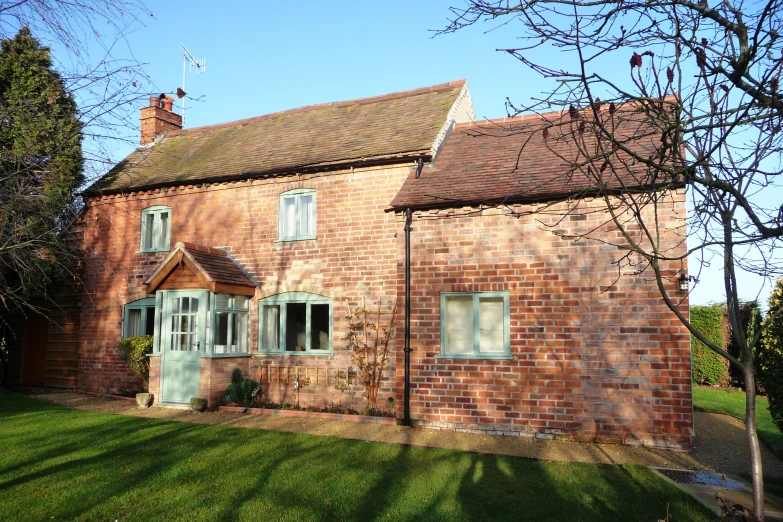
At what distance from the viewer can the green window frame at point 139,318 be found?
48.6 ft

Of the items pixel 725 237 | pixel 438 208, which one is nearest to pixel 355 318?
pixel 438 208

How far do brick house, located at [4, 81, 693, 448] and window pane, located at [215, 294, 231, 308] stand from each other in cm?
4

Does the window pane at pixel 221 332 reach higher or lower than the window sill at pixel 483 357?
higher

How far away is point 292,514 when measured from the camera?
5766mm

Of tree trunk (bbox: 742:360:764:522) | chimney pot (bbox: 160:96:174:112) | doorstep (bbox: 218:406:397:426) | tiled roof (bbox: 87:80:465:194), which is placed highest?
chimney pot (bbox: 160:96:174:112)

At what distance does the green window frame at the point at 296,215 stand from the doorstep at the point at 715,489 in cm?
846

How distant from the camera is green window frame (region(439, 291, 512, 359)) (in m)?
10.6

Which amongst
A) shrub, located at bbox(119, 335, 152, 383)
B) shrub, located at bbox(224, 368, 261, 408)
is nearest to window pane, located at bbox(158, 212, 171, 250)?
shrub, located at bbox(119, 335, 152, 383)

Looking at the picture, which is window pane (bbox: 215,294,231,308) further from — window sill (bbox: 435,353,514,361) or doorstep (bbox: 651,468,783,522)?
doorstep (bbox: 651,468,783,522)

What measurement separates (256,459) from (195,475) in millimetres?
1021

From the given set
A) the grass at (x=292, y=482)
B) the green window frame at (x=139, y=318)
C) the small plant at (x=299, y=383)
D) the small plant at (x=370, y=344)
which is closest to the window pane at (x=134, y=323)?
the green window frame at (x=139, y=318)

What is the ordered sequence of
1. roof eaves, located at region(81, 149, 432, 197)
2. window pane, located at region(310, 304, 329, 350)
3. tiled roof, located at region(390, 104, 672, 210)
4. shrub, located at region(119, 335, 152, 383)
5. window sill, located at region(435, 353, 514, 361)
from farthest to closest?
shrub, located at region(119, 335, 152, 383)
window pane, located at region(310, 304, 329, 350)
roof eaves, located at region(81, 149, 432, 197)
window sill, located at region(435, 353, 514, 361)
tiled roof, located at region(390, 104, 672, 210)

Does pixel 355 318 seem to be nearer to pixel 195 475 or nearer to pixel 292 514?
pixel 195 475

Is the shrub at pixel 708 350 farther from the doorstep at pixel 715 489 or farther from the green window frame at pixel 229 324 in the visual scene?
the green window frame at pixel 229 324
